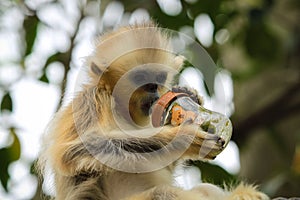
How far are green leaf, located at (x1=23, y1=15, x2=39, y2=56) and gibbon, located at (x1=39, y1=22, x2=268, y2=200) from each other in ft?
Answer: 3.74

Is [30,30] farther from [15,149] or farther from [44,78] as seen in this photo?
[15,149]

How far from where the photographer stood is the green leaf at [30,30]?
4.46 metres

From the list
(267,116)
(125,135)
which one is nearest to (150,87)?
(125,135)

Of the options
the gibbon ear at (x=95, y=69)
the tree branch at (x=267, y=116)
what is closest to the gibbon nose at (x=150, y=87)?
the gibbon ear at (x=95, y=69)

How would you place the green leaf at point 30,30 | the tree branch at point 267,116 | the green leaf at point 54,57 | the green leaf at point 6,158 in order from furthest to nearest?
the tree branch at point 267,116, the green leaf at point 30,30, the green leaf at point 54,57, the green leaf at point 6,158

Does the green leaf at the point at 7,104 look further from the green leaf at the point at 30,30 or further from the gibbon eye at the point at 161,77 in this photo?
the gibbon eye at the point at 161,77

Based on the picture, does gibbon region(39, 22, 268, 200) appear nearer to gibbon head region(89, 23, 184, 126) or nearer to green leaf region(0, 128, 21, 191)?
gibbon head region(89, 23, 184, 126)

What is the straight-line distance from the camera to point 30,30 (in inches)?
176

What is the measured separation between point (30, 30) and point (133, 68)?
1237 mm

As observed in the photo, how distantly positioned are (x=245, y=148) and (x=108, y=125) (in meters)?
2.60

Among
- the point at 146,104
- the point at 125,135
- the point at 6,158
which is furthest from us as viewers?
the point at 6,158

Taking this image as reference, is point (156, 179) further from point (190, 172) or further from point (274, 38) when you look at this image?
point (274, 38)

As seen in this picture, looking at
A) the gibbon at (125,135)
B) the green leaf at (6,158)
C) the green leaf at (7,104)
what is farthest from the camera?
the green leaf at (7,104)

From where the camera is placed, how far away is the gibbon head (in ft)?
10.8
